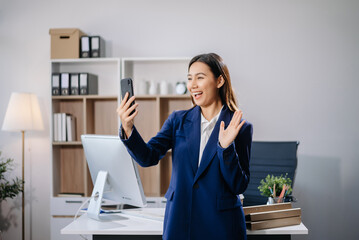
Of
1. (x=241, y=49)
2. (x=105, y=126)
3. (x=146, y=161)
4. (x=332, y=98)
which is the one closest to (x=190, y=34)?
(x=241, y=49)

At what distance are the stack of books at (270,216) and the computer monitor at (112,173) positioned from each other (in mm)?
574

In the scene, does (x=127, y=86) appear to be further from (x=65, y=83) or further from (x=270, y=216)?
(x=65, y=83)

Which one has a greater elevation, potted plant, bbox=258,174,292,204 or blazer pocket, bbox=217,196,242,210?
blazer pocket, bbox=217,196,242,210

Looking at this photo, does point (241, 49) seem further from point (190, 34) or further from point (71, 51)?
point (71, 51)

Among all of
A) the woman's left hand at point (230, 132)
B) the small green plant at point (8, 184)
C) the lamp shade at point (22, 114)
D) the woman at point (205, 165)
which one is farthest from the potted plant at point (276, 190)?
the small green plant at point (8, 184)

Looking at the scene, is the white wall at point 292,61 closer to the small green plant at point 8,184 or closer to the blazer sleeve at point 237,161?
the small green plant at point 8,184

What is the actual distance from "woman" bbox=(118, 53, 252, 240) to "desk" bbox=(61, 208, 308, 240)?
Result: 0.29 meters

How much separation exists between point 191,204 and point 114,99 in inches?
106

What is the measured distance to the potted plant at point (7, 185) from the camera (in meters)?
4.05

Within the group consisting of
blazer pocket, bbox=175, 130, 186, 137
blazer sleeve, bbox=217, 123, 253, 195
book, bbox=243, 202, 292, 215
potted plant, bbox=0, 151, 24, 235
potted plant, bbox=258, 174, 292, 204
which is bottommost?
potted plant, bbox=0, 151, 24, 235

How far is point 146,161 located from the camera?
70.7 inches

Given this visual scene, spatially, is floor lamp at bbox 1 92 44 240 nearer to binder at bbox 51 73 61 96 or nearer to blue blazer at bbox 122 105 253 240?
binder at bbox 51 73 61 96

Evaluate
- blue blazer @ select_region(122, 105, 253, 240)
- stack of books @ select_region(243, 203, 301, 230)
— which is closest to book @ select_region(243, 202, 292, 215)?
stack of books @ select_region(243, 203, 301, 230)

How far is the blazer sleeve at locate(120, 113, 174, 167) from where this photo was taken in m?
1.69
